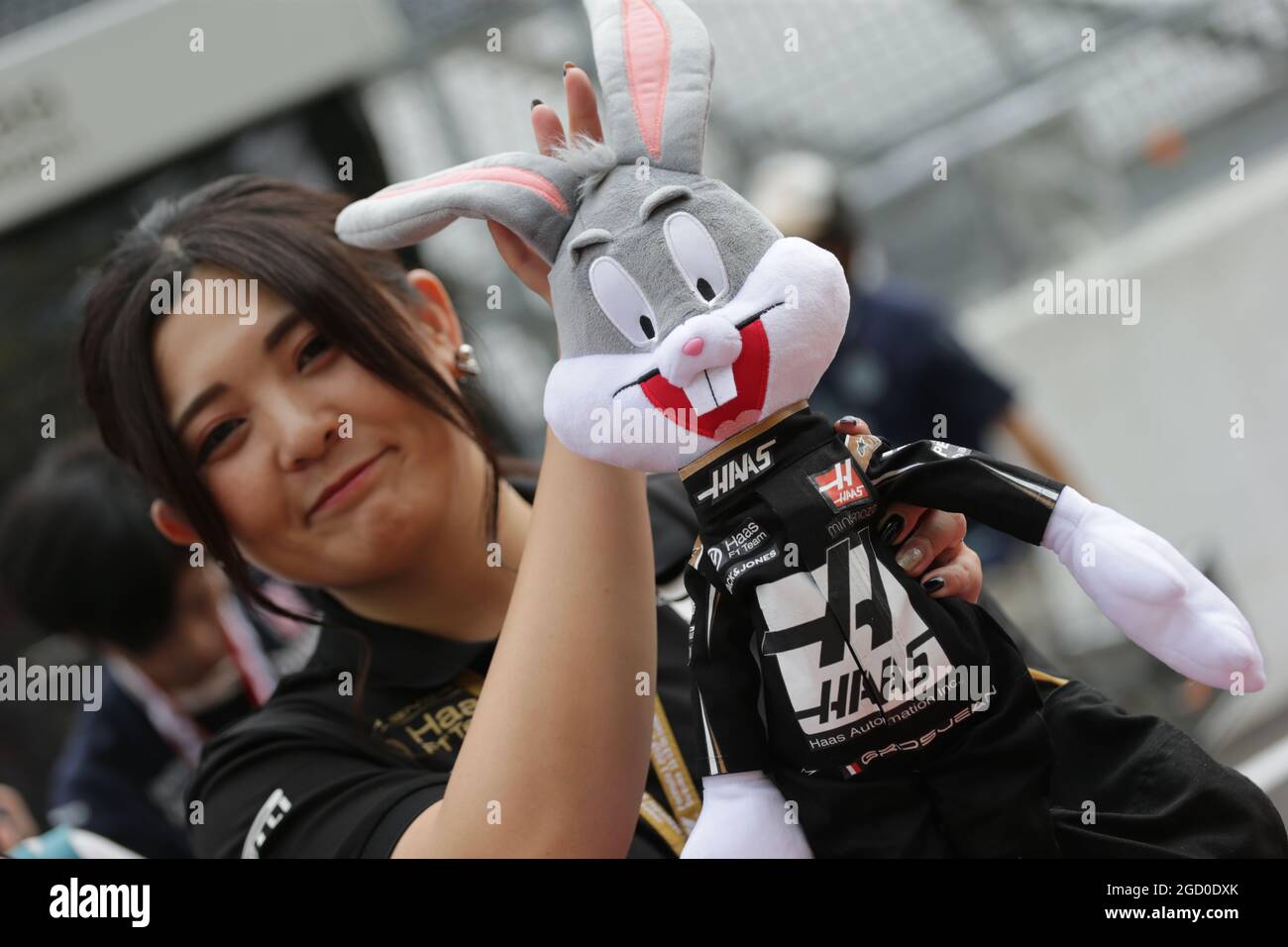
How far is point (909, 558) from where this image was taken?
0.90 meters

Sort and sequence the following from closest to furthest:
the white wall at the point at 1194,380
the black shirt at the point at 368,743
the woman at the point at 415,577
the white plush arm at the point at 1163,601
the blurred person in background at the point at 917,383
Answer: the white plush arm at the point at 1163,601 < the woman at the point at 415,577 < the black shirt at the point at 368,743 < the blurred person in background at the point at 917,383 < the white wall at the point at 1194,380

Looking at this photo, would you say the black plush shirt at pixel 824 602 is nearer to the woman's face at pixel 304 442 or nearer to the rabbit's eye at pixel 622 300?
the rabbit's eye at pixel 622 300

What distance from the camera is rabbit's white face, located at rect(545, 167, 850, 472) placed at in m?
0.85

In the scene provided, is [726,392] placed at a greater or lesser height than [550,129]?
lesser

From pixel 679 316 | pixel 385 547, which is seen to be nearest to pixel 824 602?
pixel 679 316

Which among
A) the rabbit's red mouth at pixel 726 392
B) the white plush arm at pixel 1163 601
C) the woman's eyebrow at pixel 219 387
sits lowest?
the white plush arm at pixel 1163 601

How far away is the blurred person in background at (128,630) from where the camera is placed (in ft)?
7.49

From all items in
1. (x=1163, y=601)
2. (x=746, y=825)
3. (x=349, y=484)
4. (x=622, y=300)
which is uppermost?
(x=622, y=300)

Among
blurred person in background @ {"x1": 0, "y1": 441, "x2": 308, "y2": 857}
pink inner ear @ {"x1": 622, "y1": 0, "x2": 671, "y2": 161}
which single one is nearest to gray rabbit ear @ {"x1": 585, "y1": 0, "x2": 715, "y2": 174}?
pink inner ear @ {"x1": 622, "y1": 0, "x2": 671, "y2": 161}

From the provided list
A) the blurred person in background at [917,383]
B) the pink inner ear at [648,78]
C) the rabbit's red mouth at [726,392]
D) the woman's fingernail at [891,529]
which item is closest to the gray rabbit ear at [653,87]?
the pink inner ear at [648,78]

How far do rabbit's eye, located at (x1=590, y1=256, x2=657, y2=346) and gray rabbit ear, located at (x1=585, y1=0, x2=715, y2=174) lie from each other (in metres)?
0.09

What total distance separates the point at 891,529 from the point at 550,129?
1.23ft

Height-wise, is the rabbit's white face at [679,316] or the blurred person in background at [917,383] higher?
the blurred person in background at [917,383]

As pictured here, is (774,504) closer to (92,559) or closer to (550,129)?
(550,129)
